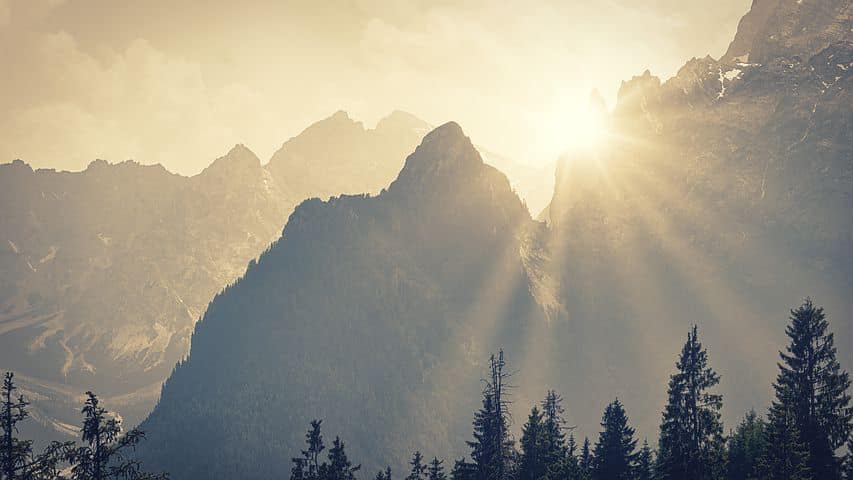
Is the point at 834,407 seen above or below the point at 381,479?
above

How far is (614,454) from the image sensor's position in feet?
222

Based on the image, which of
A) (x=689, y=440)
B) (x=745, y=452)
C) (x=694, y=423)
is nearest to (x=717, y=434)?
(x=694, y=423)

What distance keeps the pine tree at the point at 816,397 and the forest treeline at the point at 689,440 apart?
0.24ft

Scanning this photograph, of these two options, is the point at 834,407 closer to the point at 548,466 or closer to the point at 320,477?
the point at 548,466

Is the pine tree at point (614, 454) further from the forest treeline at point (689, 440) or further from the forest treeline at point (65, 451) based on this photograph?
the forest treeline at point (65, 451)

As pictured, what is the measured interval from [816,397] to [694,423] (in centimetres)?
1120

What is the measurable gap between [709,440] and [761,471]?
3.81 metres

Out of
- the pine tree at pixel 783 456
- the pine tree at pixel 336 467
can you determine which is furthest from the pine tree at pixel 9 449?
the pine tree at pixel 783 456

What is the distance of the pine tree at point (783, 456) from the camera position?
167ft

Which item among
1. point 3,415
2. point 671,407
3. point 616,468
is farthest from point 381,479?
point 3,415

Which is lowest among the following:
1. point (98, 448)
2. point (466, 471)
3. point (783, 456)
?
point (98, 448)

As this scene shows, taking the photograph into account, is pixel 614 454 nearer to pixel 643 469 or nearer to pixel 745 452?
pixel 643 469

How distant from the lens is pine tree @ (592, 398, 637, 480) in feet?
221

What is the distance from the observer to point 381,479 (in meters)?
81.9
